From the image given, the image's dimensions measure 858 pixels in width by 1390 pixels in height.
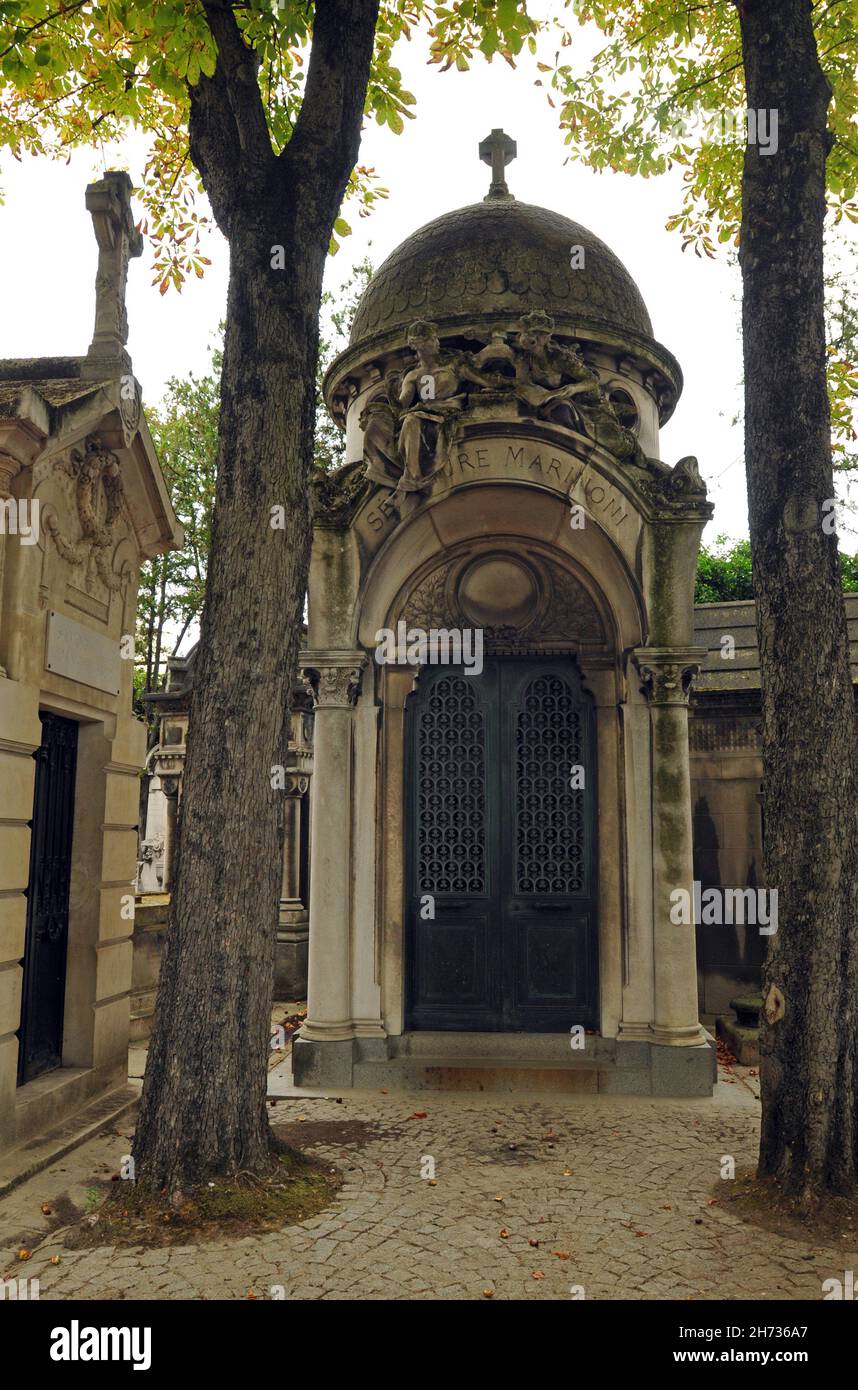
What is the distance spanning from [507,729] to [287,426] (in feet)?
A: 12.4

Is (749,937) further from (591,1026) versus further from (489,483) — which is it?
(489,483)

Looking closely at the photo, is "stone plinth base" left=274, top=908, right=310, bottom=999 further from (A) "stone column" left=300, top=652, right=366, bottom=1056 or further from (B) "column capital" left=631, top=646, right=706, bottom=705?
(B) "column capital" left=631, top=646, right=706, bottom=705

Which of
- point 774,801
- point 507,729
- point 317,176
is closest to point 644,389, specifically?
point 507,729

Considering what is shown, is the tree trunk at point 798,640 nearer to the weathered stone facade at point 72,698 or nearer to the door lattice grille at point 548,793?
the door lattice grille at point 548,793

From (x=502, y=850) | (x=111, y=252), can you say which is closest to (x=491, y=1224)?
(x=502, y=850)

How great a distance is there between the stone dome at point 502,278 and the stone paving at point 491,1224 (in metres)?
6.60

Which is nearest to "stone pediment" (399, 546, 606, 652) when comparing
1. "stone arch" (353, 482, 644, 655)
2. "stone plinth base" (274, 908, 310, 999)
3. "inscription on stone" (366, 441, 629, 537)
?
"stone arch" (353, 482, 644, 655)

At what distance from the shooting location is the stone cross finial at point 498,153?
10688 mm

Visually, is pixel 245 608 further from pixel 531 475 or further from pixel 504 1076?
pixel 504 1076

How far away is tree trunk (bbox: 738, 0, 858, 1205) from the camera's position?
5.21m

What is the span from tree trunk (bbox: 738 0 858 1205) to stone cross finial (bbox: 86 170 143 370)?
15.7 ft

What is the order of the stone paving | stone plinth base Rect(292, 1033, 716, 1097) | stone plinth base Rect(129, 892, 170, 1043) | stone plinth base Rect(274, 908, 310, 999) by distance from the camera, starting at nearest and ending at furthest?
the stone paving
stone plinth base Rect(292, 1033, 716, 1097)
stone plinth base Rect(129, 892, 170, 1043)
stone plinth base Rect(274, 908, 310, 999)

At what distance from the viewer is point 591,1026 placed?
830 centimetres

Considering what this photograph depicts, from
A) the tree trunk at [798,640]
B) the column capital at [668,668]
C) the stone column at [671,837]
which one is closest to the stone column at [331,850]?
the column capital at [668,668]
